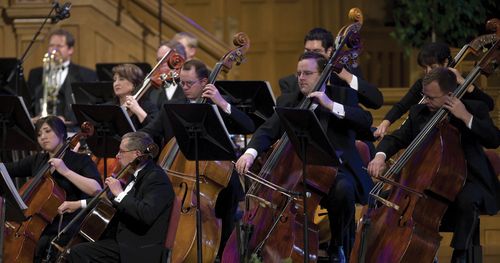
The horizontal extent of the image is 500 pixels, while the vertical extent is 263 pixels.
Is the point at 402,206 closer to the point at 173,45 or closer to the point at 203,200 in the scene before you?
the point at 203,200

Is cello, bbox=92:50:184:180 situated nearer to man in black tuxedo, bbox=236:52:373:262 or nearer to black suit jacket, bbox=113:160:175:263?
black suit jacket, bbox=113:160:175:263

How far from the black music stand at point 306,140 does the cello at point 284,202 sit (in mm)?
220

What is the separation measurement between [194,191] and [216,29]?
5781mm

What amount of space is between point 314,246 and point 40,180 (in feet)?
6.56

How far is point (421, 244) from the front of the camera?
5.64m

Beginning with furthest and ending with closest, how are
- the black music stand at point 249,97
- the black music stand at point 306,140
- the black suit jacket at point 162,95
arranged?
the black suit jacket at point 162,95, the black music stand at point 249,97, the black music stand at point 306,140

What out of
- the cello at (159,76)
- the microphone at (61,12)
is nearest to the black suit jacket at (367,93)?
the cello at (159,76)

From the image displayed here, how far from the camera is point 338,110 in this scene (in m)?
6.18

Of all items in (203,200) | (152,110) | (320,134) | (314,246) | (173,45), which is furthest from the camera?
(173,45)

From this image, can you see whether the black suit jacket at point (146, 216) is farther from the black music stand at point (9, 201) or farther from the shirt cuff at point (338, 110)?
the shirt cuff at point (338, 110)

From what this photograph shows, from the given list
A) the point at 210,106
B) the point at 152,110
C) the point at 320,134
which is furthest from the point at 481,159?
the point at 152,110

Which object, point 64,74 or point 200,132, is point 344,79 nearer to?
point 200,132

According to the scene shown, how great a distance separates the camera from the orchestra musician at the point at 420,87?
246 inches

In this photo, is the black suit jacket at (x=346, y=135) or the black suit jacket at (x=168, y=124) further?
the black suit jacket at (x=168, y=124)
